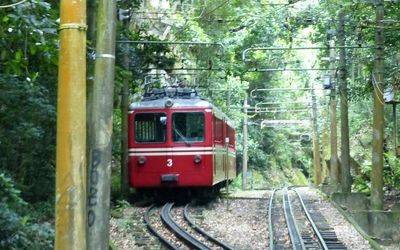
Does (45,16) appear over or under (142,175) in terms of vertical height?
over

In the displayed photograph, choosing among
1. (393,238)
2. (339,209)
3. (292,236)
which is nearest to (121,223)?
(292,236)

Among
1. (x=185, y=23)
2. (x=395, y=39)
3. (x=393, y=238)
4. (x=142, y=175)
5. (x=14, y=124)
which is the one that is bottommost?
(x=393, y=238)

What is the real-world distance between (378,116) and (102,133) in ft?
39.5

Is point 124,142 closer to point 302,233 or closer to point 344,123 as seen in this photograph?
point 302,233

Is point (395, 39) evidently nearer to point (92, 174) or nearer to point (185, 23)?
point (185, 23)

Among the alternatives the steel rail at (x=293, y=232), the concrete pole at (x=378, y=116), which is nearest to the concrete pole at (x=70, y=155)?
the steel rail at (x=293, y=232)

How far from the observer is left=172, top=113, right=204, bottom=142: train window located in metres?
17.7

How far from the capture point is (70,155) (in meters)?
3.71

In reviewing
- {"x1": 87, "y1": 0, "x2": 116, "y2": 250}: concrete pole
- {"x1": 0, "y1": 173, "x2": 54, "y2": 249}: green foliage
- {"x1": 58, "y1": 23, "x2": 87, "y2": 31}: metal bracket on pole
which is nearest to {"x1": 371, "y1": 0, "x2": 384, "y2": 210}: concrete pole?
{"x1": 0, "y1": 173, "x2": 54, "y2": 249}: green foliage

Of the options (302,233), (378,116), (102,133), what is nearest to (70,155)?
(102,133)

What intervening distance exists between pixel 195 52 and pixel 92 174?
75.8 ft

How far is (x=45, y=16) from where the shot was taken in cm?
622

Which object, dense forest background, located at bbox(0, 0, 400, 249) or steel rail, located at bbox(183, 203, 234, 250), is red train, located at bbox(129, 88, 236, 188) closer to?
dense forest background, located at bbox(0, 0, 400, 249)

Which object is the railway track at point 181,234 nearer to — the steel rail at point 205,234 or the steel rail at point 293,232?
the steel rail at point 205,234
